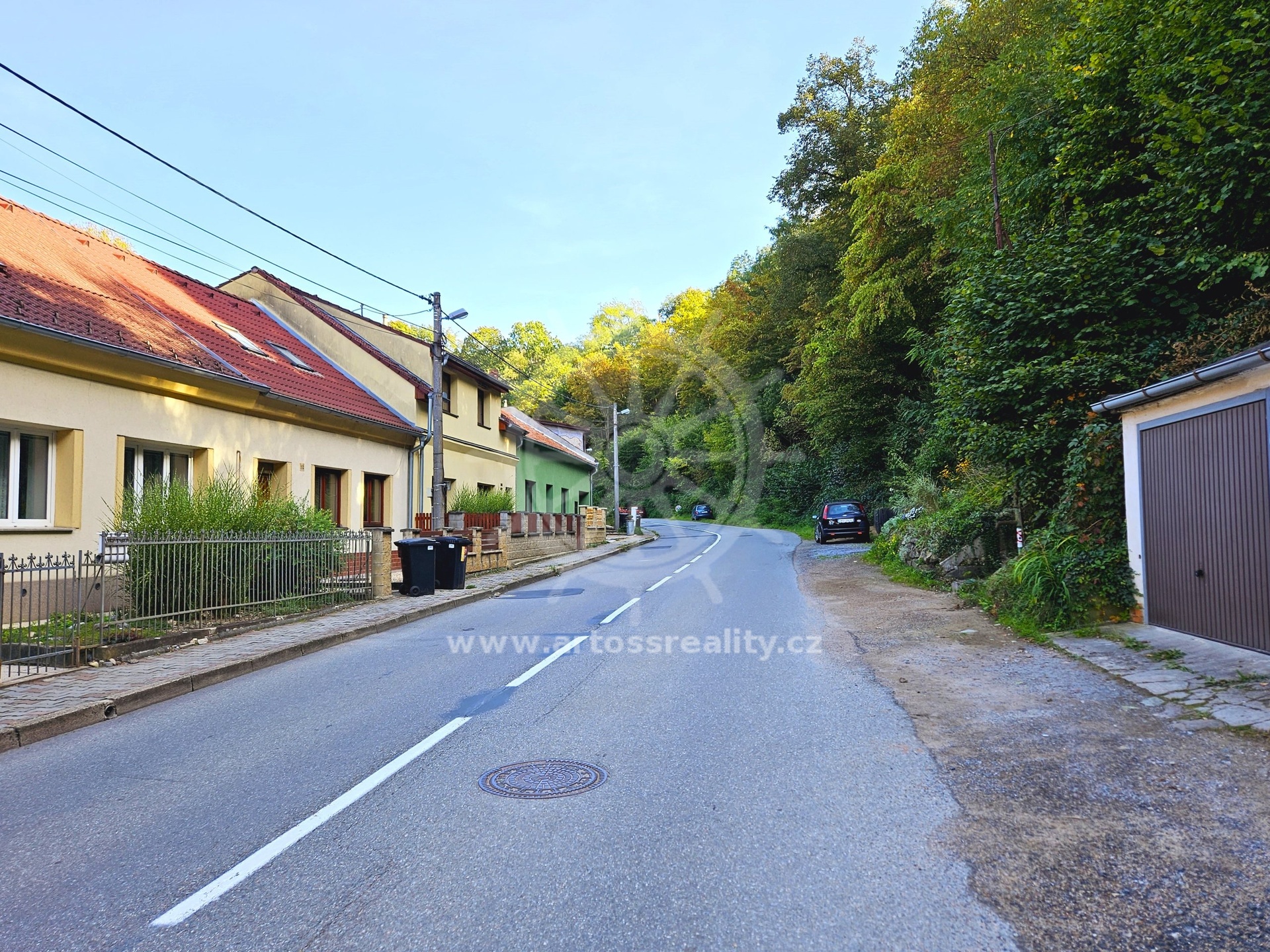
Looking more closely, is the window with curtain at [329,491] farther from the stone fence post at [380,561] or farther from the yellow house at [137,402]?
the stone fence post at [380,561]

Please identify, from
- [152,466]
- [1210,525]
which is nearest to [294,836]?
[1210,525]

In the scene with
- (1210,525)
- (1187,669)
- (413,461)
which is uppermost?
(413,461)

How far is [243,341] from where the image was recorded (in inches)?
677

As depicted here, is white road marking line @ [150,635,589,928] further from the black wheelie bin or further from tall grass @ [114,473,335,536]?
the black wheelie bin

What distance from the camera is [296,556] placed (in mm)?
11875

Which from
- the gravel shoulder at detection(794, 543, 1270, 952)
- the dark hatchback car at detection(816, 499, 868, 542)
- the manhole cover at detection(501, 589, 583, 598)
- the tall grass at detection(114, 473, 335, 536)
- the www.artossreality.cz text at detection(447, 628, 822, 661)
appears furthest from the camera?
the dark hatchback car at detection(816, 499, 868, 542)

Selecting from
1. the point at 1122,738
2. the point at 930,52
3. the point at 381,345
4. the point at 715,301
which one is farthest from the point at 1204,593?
the point at 715,301

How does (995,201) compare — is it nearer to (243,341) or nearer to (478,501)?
(478,501)

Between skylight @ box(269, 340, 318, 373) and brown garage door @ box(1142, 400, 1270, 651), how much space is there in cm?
1702

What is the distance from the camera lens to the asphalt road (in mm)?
3027

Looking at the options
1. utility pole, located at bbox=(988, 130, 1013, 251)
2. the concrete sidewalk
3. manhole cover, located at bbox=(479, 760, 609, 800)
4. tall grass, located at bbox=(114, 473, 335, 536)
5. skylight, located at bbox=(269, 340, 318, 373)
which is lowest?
manhole cover, located at bbox=(479, 760, 609, 800)

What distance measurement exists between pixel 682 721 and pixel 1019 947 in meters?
3.25

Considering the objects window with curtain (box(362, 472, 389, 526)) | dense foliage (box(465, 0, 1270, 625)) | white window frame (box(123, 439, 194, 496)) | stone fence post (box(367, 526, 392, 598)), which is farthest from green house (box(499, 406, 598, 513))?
white window frame (box(123, 439, 194, 496))

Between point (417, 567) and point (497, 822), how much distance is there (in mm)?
11347
